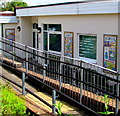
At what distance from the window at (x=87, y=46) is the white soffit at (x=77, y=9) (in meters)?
1.15

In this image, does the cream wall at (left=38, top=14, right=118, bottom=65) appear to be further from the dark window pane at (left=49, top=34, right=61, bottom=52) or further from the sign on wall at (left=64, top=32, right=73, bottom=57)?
the dark window pane at (left=49, top=34, right=61, bottom=52)

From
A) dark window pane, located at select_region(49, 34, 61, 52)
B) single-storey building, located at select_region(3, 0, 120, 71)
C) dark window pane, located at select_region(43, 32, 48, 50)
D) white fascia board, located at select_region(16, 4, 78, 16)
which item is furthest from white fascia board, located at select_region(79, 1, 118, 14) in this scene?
dark window pane, located at select_region(43, 32, 48, 50)

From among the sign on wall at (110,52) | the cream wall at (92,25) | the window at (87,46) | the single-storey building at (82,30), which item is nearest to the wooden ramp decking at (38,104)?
the sign on wall at (110,52)

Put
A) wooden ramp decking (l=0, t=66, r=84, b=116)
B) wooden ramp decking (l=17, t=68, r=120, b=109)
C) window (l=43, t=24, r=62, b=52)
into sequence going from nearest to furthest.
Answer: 1. wooden ramp decking (l=0, t=66, r=84, b=116)
2. wooden ramp decking (l=17, t=68, r=120, b=109)
3. window (l=43, t=24, r=62, b=52)

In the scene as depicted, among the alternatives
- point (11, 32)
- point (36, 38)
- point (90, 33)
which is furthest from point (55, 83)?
point (11, 32)

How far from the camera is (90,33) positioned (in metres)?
11.3

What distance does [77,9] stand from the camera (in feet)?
38.2

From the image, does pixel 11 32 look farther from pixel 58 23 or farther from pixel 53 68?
pixel 53 68

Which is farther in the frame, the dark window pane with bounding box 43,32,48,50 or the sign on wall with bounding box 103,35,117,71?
the dark window pane with bounding box 43,32,48,50

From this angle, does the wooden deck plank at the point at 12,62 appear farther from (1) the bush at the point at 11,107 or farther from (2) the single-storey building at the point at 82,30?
(1) the bush at the point at 11,107

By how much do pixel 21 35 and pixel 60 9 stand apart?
5398 millimetres

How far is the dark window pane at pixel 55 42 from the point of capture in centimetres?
1409

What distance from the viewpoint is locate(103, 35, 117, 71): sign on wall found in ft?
32.5

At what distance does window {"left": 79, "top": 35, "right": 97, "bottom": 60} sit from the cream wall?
22 centimetres
